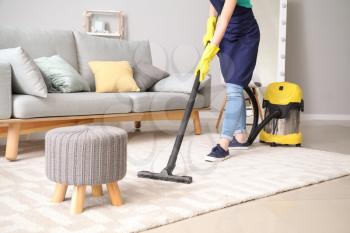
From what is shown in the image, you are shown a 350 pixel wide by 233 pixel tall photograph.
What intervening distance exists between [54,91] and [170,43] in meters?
2.29

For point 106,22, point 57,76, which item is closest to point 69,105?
point 57,76

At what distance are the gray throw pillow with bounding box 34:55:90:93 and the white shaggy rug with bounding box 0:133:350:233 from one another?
0.46 metres

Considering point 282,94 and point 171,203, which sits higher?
point 282,94

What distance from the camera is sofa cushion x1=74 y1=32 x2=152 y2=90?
3283mm

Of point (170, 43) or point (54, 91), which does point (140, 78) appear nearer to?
point (54, 91)

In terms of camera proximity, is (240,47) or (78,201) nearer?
(78,201)

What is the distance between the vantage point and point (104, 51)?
3.44 meters

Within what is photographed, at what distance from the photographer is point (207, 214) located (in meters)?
1.52

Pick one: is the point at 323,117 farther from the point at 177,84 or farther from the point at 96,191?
the point at 96,191

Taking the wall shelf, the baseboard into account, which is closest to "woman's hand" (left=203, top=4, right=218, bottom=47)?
the wall shelf

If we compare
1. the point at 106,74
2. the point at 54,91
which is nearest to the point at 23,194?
the point at 54,91

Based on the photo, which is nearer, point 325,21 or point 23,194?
point 23,194

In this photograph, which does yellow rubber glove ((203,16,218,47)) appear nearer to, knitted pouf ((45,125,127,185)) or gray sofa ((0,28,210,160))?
gray sofa ((0,28,210,160))

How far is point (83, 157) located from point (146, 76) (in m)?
2.05
